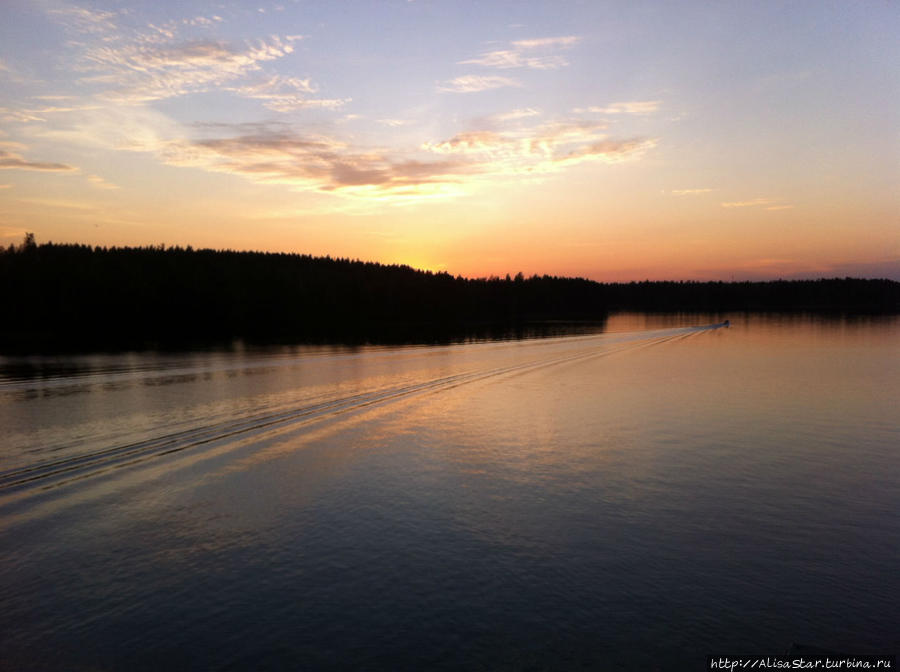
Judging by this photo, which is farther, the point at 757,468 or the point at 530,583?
the point at 757,468

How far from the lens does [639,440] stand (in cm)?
1680

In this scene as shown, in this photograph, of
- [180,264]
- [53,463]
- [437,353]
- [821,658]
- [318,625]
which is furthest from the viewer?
[180,264]

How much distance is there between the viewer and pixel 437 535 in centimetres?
964

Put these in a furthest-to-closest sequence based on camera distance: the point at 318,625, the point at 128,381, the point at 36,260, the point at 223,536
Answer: the point at 36,260
the point at 128,381
the point at 223,536
the point at 318,625

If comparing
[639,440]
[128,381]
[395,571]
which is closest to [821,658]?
[395,571]

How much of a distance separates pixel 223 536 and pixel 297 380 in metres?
19.9

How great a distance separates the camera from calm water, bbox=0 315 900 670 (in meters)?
6.80

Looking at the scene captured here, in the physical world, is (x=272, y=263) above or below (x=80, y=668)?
above

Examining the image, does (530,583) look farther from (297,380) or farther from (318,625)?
(297,380)

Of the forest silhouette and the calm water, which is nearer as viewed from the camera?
the calm water

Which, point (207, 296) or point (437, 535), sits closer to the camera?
point (437, 535)

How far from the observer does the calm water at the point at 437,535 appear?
268 inches

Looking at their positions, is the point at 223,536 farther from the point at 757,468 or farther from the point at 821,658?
the point at 757,468

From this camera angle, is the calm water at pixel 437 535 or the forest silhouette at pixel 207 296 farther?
the forest silhouette at pixel 207 296
